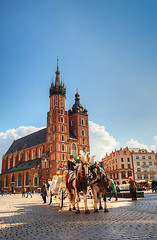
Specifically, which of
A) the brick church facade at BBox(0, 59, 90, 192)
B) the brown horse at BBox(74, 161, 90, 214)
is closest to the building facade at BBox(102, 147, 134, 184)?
the brick church facade at BBox(0, 59, 90, 192)

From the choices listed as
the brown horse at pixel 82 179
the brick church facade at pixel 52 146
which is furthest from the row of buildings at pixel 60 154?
the brown horse at pixel 82 179

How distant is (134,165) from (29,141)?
38.8 m

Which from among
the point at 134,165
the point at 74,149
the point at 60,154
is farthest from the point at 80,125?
the point at 134,165

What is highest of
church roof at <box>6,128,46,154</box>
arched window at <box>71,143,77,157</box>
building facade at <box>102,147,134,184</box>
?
church roof at <box>6,128,46,154</box>

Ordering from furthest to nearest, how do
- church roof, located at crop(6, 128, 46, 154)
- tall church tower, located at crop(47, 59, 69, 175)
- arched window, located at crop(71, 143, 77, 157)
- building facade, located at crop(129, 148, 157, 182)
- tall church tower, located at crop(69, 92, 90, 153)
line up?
church roof, located at crop(6, 128, 46, 154) < tall church tower, located at crop(69, 92, 90, 153) < arched window, located at crop(71, 143, 77, 157) < building facade, located at crop(129, 148, 157, 182) < tall church tower, located at crop(47, 59, 69, 175)

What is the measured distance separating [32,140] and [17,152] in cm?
853

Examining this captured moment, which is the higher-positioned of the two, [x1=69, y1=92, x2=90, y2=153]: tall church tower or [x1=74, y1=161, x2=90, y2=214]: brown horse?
[x1=69, y1=92, x2=90, y2=153]: tall church tower

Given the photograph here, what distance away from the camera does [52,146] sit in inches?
2356

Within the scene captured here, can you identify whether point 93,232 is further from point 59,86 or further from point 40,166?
point 59,86

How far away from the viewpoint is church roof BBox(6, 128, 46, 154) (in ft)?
233

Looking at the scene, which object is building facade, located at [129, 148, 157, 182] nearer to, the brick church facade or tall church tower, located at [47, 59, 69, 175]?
the brick church facade

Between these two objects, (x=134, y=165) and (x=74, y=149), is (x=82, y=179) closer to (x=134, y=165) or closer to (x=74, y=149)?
(x=74, y=149)

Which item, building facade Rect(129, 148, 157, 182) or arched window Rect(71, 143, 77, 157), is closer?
building facade Rect(129, 148, 157, 182)

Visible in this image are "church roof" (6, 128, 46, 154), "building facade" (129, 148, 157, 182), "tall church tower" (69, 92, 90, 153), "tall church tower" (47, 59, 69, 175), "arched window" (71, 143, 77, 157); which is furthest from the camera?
"church roof" (6, 128, 46, 154)
